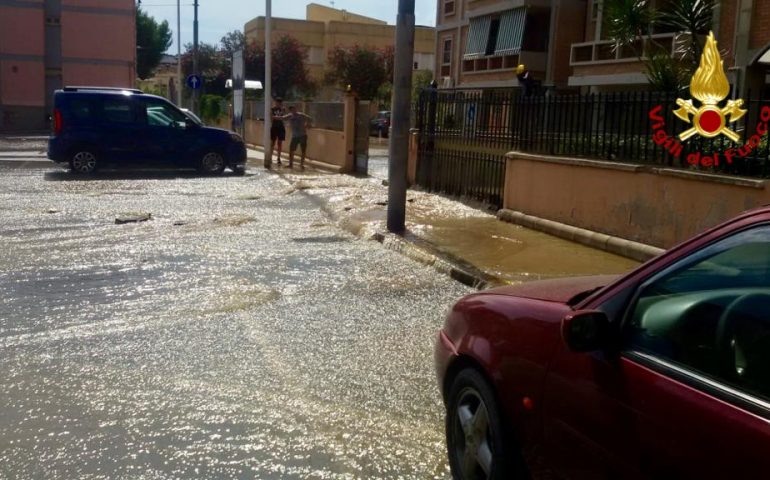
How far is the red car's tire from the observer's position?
364 centimetres

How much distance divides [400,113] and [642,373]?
928 centimetres

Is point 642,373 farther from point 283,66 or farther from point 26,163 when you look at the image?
point 283,66

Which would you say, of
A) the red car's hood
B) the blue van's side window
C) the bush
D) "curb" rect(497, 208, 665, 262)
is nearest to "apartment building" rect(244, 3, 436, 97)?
the bush

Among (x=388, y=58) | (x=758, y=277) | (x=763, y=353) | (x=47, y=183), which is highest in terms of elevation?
(x=388, y=58)

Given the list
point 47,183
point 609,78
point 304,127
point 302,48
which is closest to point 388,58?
point 302,48

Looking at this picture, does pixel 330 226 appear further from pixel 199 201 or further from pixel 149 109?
pixel 149 109

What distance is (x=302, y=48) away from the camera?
63.0m

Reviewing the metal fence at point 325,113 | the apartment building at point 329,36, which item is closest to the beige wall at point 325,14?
the apartment building at point 329,36

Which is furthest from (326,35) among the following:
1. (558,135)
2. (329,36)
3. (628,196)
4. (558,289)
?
(558,289)

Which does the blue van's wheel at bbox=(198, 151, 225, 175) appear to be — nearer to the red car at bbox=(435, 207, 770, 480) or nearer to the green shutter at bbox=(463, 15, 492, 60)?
the red car at bbox=(435, 207, 770, 480)

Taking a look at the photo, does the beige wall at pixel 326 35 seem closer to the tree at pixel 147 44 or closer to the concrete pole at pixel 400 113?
Result: the tree at pixel 147 44

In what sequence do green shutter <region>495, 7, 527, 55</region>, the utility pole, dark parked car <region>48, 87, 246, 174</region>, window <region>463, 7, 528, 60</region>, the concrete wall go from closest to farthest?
the concrete wall
dark parked car <region>48, 87, 246, 174</region>
green shutter <region>495, 7, 527, 55</region>
window <region>463, 7, 528, 60</region>
the utility pole

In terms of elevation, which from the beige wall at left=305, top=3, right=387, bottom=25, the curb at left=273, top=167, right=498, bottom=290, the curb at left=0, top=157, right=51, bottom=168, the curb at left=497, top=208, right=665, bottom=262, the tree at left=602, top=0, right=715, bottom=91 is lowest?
the curb at left=0, top=157, right=51, bottom=168

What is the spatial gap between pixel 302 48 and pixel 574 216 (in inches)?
2124
